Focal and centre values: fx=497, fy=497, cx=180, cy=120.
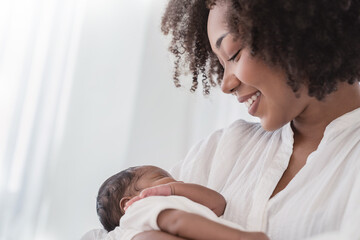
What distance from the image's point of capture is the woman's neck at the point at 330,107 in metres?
1.38

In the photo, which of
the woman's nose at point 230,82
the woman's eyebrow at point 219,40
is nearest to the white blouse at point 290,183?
the woman's nose at point 230,82

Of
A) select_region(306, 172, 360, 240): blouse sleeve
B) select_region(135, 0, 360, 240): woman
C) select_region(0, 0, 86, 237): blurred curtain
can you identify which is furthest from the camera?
select_region(0, 0, 86, 237): blurred curtain

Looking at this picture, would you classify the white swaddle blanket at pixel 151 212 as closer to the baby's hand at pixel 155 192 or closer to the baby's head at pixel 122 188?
the baby's hand at pixel 155 192

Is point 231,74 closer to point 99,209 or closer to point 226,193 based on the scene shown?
point 226,193

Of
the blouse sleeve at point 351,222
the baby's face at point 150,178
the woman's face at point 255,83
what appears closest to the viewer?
the blouse sleeve at point 351,222

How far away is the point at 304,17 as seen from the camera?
122cm

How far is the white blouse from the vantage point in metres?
1.18

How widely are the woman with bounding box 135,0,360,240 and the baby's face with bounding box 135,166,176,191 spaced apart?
179 mm

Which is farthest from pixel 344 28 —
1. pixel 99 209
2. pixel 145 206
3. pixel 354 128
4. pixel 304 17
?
pixel 99 209

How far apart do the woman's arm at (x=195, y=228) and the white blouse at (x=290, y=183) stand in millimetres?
160

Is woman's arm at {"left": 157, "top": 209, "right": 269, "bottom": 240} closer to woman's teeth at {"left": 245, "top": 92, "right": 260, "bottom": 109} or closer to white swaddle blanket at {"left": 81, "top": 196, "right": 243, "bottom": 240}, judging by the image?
white swaddle blanket at {"left": 81, "top": 196, "right": 243, "bottom": 240}

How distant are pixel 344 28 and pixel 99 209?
0.88 metres

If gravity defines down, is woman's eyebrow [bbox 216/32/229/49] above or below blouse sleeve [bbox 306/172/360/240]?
above

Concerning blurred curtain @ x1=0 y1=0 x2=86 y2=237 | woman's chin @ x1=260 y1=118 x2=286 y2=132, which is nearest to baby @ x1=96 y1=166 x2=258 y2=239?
woman's chin @ x1=260 y1=118 x2=286 y2=132
